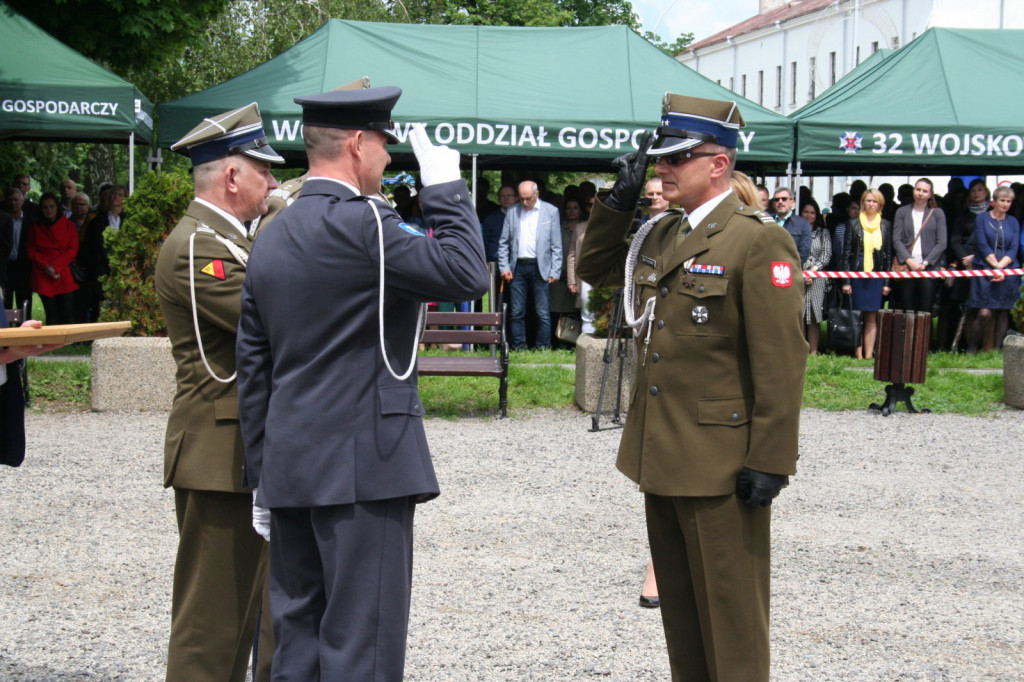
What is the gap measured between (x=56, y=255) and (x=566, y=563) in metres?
10.9

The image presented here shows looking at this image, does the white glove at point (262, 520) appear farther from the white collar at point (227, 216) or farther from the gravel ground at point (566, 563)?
the gravel ground at point (566, 563)

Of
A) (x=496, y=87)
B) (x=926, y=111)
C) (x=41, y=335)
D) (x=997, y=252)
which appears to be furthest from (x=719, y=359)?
(x=926, y=111)

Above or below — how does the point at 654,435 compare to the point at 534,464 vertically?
above

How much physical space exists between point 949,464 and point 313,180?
7027 mm

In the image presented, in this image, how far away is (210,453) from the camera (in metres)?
3.56

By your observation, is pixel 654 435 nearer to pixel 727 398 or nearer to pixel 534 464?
pixel 727 398

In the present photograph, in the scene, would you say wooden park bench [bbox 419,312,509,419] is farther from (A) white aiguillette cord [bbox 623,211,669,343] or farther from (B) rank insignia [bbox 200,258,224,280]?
(B) rank insignia [bbox 200,258,224,280]

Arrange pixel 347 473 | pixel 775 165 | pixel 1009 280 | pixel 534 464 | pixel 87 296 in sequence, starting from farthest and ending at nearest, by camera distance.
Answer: pixel 775 165 → pixel 87 296 → pixel 1009 280 → pixel 534 464 → pixel 347 473

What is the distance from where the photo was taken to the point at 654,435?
3.70m

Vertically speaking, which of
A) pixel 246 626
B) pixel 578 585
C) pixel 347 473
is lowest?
pixel 578 585

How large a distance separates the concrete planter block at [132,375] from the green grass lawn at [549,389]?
40cm

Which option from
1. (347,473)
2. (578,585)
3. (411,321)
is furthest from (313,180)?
(578,585)

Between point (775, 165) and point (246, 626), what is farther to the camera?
point (775, 165)

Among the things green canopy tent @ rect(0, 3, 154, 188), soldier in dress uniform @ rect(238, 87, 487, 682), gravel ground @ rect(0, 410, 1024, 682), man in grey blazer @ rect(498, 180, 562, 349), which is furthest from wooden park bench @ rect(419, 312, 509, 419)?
soldier in dress uniform @ rect(238, 87, 487, 682)
